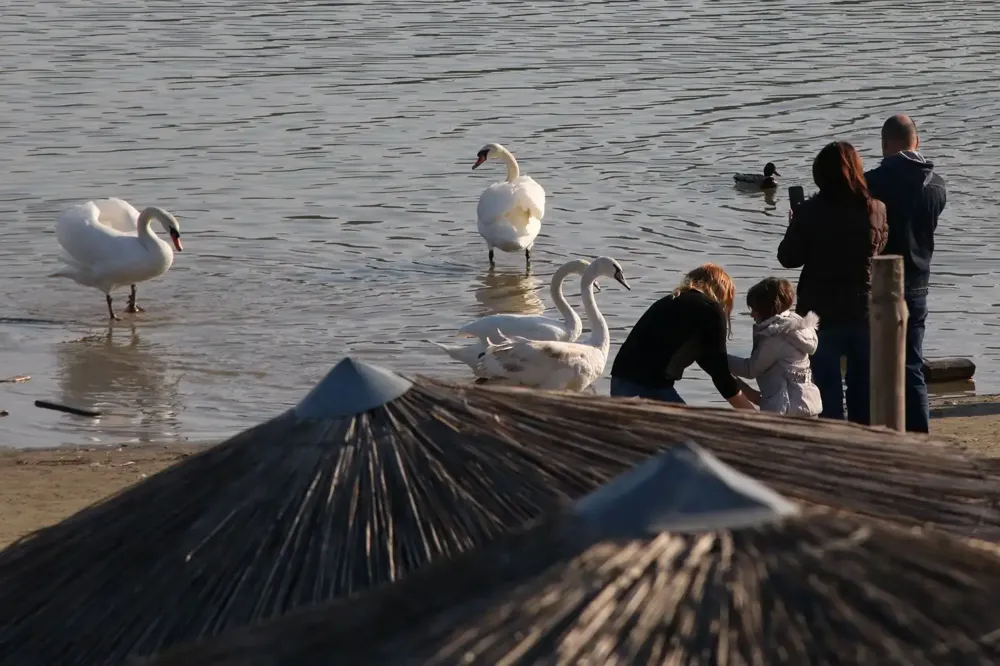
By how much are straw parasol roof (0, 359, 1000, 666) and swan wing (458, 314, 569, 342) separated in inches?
298

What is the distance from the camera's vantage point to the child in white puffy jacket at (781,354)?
303 inches

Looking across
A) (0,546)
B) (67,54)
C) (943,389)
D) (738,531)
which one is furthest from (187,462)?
(67,54)

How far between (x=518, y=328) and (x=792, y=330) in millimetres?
3806

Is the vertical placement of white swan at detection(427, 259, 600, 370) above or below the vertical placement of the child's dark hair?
below

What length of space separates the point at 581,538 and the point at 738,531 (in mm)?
225

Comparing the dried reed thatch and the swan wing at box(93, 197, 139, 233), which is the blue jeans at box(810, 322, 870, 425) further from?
the swan wing at box(93, 197, 139, 233)

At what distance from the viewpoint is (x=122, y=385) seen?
12445 millimetres

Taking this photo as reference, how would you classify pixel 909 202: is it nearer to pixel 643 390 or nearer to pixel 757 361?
pixel 757 361

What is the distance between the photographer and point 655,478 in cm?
248

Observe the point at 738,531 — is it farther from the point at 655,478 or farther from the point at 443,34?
the point at 443,34

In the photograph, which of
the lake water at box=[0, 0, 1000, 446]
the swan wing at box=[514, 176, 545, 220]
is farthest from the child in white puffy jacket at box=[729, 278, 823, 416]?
the swan wing at box=[514, 176, 545, 220]

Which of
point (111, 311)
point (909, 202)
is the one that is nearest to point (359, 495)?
point (909, 202)

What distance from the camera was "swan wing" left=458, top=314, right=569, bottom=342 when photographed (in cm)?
1109

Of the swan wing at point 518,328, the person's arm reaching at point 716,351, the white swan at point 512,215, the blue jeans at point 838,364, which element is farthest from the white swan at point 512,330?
the white swan at point 512,215
